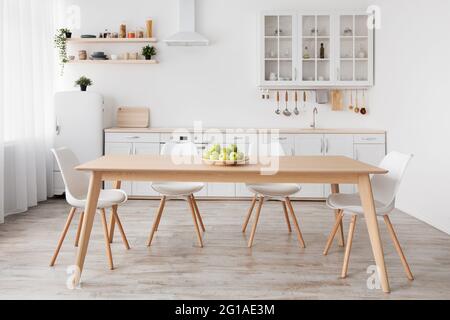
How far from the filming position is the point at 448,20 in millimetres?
4109

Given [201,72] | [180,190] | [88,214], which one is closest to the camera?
→ [88,214]

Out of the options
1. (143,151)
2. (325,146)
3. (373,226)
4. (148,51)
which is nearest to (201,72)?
(148,51)

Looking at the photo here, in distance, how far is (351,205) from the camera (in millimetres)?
3215

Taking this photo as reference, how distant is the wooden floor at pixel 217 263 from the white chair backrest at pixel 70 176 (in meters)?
0.49

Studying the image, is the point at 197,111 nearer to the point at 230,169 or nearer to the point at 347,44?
the point at 347,44

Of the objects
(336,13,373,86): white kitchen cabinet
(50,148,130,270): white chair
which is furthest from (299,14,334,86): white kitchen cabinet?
(50,148,130,270): white chair

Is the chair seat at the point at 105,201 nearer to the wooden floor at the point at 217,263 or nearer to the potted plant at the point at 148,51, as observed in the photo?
the wooden floor at the point at 217,263

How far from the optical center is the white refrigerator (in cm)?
570

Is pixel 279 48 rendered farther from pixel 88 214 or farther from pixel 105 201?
pixel 88 214

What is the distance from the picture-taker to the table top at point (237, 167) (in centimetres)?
288

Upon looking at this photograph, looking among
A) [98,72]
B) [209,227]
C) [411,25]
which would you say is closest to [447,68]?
[411,25]

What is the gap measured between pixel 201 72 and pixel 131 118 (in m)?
1.20

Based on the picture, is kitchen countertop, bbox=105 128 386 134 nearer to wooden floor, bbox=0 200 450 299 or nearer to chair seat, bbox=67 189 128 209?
wooden floor, bbox=0 200 450 299

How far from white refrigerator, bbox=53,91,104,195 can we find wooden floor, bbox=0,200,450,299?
1.22 m
